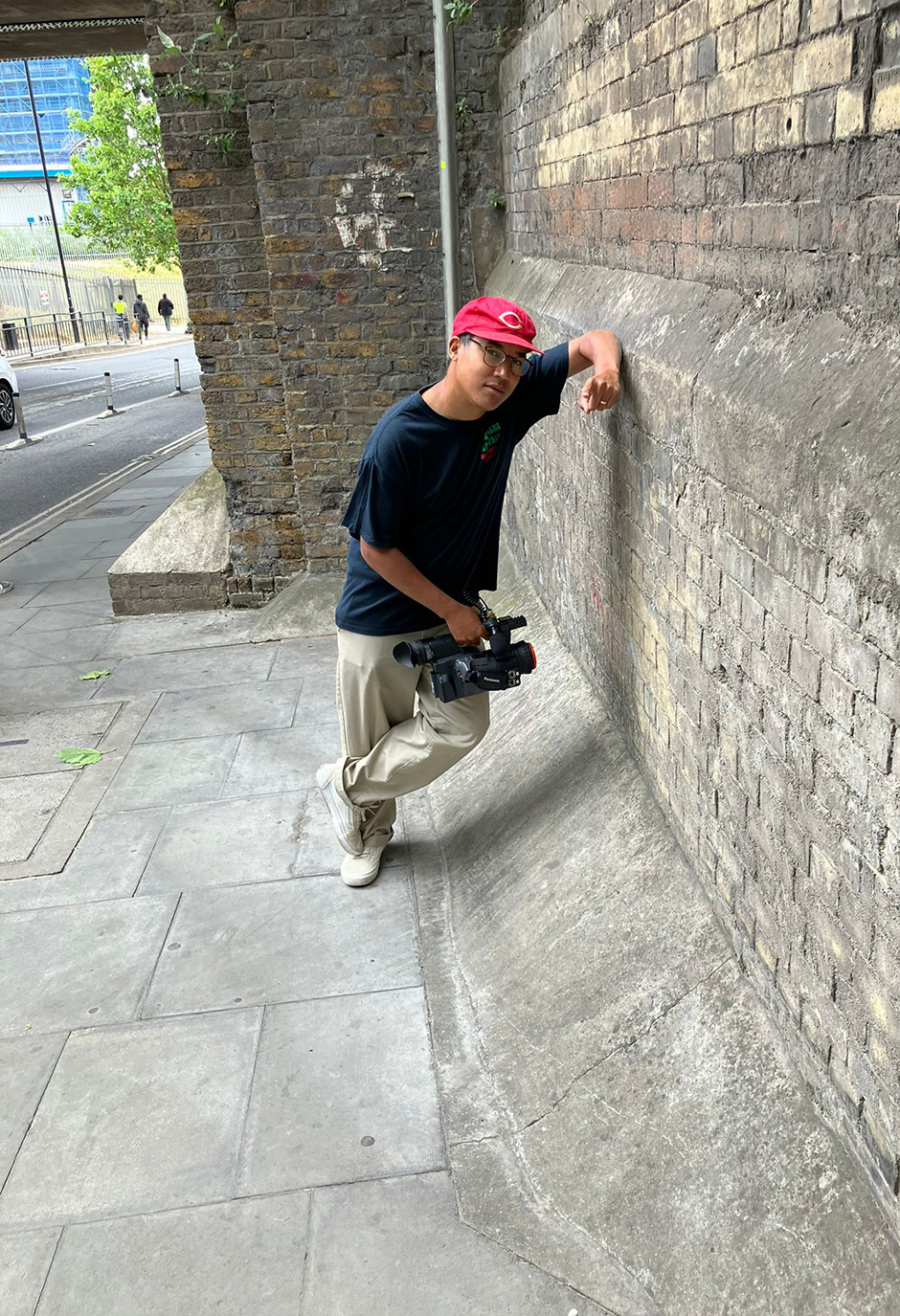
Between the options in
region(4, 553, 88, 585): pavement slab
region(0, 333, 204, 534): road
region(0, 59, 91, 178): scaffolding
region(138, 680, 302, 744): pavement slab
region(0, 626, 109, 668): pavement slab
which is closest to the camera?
region(138, 680, 302, 744): pavement slab

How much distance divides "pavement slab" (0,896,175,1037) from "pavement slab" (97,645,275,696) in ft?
7.35

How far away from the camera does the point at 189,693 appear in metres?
5.83

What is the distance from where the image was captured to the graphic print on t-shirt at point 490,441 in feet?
10.9

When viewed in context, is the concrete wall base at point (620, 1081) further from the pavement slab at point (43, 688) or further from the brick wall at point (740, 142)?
the pavement slab at point (43, 688)

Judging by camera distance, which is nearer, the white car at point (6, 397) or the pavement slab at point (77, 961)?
the pavement slab at point (77, 961)

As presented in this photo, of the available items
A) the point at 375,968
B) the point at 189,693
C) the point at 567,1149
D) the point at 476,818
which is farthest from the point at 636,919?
the point at 189,693

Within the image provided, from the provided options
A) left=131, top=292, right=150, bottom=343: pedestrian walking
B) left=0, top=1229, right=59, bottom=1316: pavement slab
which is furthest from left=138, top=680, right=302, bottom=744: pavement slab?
left=131, top=292, right=150, bottom=343: pedestrian walking

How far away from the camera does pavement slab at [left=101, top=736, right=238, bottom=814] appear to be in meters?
4.64

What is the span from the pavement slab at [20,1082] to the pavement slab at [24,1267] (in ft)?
0.74

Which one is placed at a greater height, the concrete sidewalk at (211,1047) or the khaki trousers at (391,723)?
the khaki trousers at (391,723)

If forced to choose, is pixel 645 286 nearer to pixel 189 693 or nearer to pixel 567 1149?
pixel 567 1149

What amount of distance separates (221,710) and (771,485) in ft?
13.1

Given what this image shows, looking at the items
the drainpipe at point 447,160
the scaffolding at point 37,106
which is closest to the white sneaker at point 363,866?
the drainpipe at point 447,160

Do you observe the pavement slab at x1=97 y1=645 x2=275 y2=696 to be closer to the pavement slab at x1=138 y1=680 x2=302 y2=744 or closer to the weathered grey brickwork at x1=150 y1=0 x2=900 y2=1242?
the pavement slab at x1=138 y1=680 x2=302 y2=744
